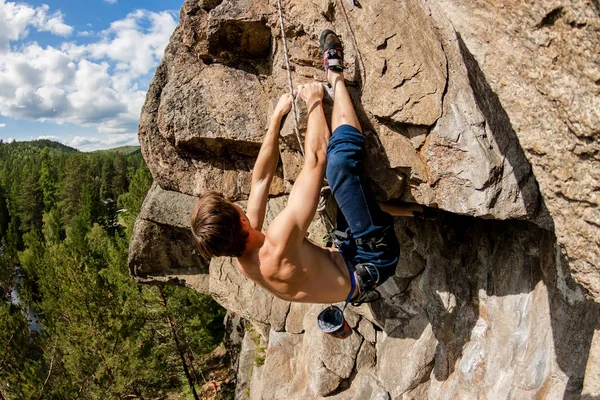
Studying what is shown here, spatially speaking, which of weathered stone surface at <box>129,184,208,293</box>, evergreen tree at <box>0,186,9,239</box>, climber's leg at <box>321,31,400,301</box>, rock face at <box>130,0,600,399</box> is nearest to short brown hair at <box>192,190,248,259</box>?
climber's leg at <box>321,31,400,301</box>

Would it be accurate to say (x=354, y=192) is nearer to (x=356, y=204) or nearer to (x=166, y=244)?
(x=356, y=204)

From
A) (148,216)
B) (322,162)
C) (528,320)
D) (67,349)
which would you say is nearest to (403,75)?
(322,162)

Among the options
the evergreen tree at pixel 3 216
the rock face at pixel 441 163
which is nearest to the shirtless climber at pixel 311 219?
the rock face at pixel 441 163

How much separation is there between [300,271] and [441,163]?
1557mm

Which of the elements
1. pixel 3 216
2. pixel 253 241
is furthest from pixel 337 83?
pixel 3 216

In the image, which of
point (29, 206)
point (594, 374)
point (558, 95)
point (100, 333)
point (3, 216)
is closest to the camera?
point (558, 95)

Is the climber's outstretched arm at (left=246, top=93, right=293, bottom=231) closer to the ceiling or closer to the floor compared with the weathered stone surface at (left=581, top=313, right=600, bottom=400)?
closer to the ceiling

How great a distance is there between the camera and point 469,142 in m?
3.26

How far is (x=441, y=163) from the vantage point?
3473 mm

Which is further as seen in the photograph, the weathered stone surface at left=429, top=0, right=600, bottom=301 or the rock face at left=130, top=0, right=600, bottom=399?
the rock face at left=130, top=0, right=600, bottom=399

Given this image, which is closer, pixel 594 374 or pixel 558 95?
pixel 558 95

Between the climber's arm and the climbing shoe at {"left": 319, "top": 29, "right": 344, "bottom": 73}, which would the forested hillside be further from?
the climbing shoe at {"left": 319, "top": 29, "right": 344, "bottom": 73}

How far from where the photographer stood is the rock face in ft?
7.93

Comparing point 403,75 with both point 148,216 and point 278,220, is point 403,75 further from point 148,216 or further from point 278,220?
point 148,216
